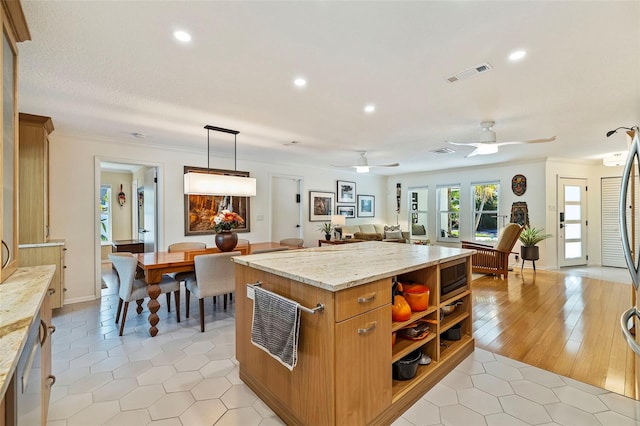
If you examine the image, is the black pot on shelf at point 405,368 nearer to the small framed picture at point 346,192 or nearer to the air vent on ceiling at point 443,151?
the air vent on ceiling at point 443,151

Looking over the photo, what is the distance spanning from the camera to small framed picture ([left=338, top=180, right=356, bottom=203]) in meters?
7.76

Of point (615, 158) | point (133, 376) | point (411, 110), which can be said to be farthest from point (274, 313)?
point (615, 158)

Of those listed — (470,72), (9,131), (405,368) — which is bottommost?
(405,368)

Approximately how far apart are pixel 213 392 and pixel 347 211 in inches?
248

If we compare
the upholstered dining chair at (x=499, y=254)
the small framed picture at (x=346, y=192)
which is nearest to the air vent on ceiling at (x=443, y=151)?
the upholstered dining chair at (x=499, y=254)

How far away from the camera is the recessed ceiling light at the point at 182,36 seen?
1800mm

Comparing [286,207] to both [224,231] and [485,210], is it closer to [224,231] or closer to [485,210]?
[224,231]

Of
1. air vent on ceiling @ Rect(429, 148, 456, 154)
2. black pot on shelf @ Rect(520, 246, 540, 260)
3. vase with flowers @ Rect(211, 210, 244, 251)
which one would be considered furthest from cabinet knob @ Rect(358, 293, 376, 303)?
black pot on shelf @ Rect(520, 246, 540, 260)

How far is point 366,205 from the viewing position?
8617mm

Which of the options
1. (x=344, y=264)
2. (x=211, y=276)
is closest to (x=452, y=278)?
(x=344, y=264)

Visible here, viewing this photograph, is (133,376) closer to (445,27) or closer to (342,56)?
(342,56)

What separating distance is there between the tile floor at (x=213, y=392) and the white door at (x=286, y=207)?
3.84 m

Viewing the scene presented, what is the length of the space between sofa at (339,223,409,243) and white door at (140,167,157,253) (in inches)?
156

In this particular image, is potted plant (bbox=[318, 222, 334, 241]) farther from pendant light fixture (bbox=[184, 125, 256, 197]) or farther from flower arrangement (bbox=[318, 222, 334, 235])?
pendant light fixture (bbox=[184, 125, 256, 197])
